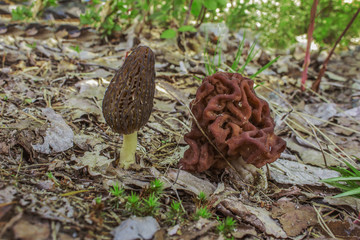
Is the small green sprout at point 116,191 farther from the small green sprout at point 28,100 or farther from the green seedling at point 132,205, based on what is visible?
the small green sprout at point 28,100

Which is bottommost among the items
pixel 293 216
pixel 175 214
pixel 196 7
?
pixel 293 216

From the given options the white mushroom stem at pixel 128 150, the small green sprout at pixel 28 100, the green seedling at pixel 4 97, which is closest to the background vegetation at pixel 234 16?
the small green sprout at pixel 28 100

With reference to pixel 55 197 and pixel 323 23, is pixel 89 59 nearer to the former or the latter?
pixel 55 197

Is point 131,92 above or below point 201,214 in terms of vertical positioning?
above

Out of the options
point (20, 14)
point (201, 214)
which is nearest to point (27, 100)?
point (201, 214)

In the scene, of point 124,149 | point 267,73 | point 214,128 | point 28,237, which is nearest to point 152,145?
point 124,149

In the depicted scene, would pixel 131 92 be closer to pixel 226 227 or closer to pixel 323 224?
pixel 226 227
